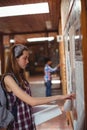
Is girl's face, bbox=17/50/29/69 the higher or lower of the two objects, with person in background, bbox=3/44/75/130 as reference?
higher

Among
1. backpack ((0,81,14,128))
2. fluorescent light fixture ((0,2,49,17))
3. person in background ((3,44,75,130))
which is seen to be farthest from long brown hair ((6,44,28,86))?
fluorescent light fixture ((0,2,49,17))

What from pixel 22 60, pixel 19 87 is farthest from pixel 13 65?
pixel 19 87

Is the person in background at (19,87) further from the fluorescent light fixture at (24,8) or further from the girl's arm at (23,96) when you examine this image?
the fluorescent light fixture at (24,8)

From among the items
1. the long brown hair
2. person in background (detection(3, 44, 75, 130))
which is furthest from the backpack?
the long brown hair

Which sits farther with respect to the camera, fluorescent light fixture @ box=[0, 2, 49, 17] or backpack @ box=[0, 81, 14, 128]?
fluorescent light fixture @ box=[0, 2, 49, 17]

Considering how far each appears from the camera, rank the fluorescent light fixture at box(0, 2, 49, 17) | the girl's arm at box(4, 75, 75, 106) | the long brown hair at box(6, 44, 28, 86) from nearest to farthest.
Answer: the girl's arm at box(4, 75, 75, 106), the long brown hair at box(6, 44, 28, 86), the fluorescent light fixture at box(0, 2, 49, 17)

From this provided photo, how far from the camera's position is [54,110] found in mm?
2623

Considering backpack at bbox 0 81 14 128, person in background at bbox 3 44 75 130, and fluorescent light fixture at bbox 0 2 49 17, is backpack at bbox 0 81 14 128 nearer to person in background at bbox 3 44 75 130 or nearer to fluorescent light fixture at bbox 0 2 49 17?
person in background at bbox 3 44 75 130

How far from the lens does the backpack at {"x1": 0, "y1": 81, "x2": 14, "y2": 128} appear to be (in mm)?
2512

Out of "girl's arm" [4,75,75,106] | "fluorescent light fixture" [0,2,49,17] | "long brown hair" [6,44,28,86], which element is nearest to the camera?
"girl's arm" [4,75,75,106]

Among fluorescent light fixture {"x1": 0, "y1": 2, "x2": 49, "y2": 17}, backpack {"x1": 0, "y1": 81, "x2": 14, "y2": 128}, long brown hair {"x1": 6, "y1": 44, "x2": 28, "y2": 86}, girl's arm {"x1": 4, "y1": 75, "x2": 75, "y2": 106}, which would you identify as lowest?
backpack {"x1": 0, "y1": 81, "x2": 14, "y2": 128}

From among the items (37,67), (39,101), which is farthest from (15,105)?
(37,67)

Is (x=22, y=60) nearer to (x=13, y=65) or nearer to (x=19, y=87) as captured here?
(x=13, y=65)

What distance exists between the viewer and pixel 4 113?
2518mm
